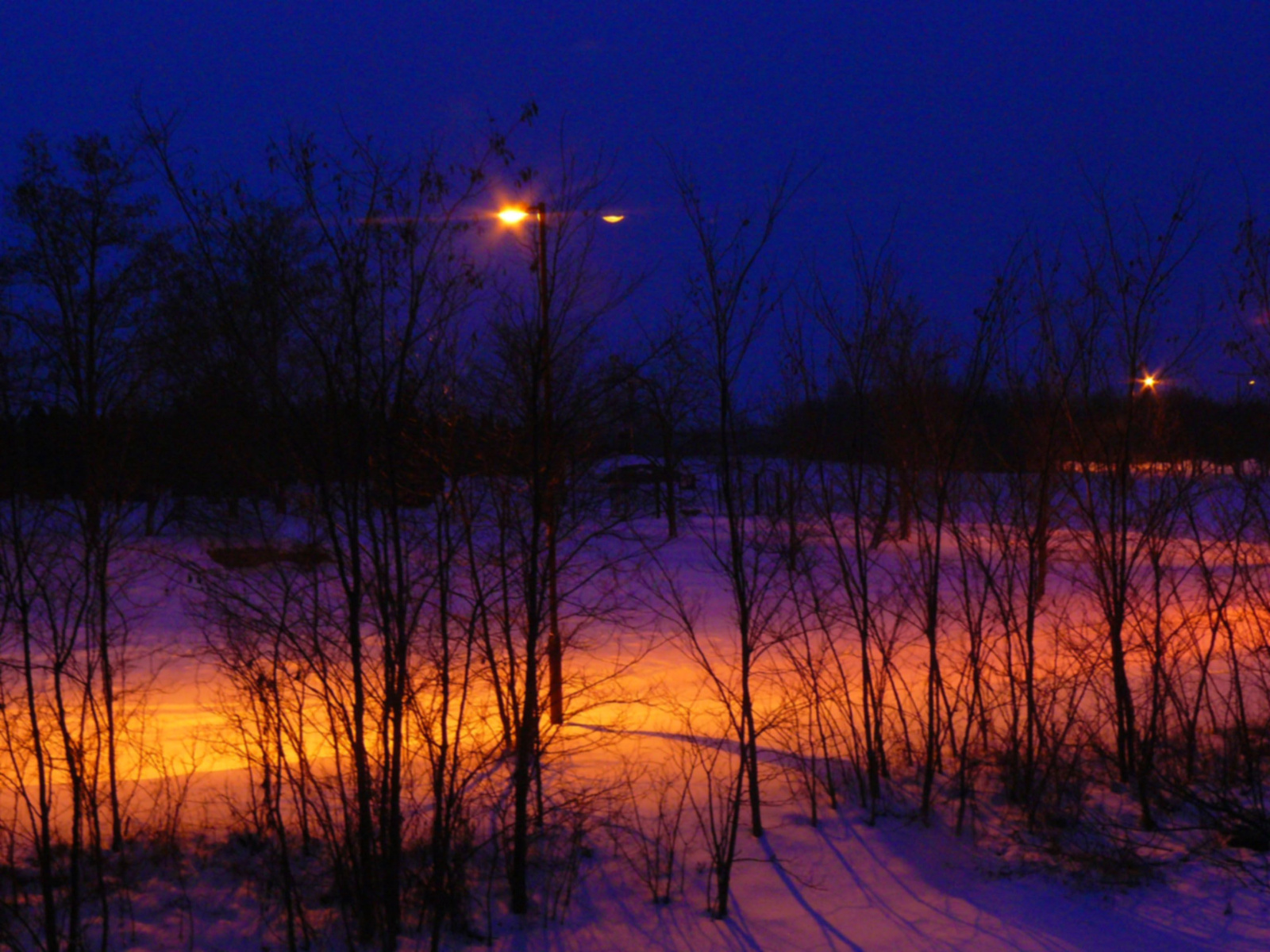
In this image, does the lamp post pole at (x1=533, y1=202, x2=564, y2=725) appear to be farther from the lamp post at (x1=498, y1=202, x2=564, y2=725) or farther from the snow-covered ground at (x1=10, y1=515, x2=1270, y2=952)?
the snow-covered ground at (x1=10, y1=515, x2=1270, y2=952)

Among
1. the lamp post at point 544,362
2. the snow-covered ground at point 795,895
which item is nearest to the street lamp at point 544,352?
the lamp post at point 544,362

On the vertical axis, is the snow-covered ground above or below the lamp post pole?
below

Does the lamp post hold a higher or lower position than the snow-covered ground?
higher

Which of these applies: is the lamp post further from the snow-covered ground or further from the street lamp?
the snow-covered ground

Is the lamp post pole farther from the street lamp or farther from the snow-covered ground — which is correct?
the snow-covered ground

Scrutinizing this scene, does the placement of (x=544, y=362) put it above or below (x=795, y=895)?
above

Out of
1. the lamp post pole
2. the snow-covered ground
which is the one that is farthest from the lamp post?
the snow-covered ground

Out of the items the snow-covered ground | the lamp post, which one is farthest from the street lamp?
the snow-covered ground

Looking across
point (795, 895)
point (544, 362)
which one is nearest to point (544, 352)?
point (544, 362)

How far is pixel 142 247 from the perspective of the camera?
33.7 ft

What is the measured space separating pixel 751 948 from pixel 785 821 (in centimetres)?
187

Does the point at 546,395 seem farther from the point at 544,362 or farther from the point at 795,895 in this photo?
the point at 795,895

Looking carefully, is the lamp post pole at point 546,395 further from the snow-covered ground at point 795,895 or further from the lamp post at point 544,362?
the snow-covered ground at point 795,895

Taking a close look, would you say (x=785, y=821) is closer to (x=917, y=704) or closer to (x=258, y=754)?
(x=917, y=704)
